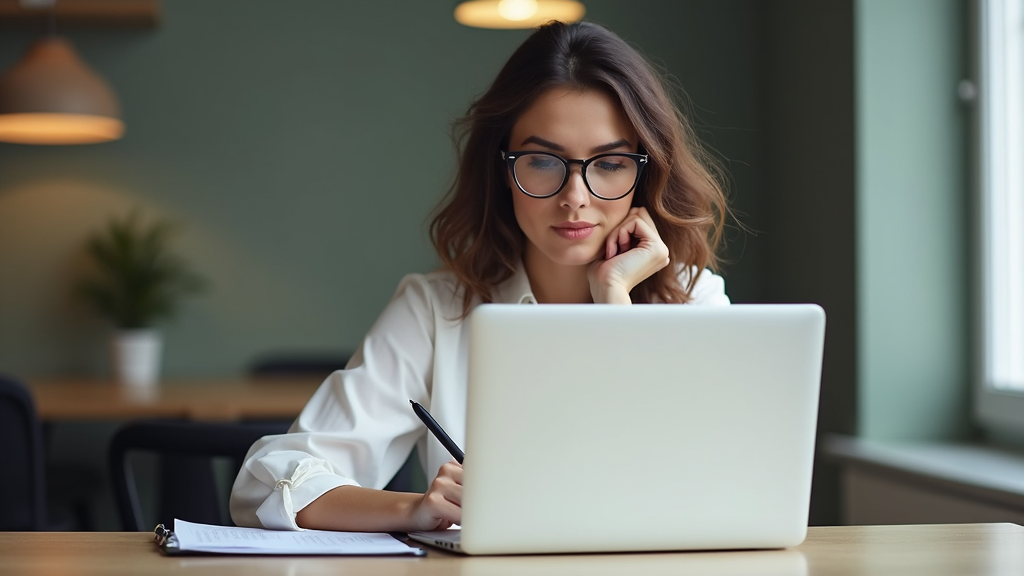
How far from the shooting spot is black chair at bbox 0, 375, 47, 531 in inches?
90.6

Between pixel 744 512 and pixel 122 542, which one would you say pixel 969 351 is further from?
pixel 122 542

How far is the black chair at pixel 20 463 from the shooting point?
230cm

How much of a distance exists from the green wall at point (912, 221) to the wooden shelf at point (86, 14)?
7.87 feet

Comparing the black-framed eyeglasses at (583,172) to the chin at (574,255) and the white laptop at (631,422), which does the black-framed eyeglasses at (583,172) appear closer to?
the chin at (574,255)

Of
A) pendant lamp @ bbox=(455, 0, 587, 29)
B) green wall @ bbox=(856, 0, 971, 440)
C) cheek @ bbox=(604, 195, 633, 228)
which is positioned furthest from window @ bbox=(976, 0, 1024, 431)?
cheek @ bbox=(604, 195, 633, 228)

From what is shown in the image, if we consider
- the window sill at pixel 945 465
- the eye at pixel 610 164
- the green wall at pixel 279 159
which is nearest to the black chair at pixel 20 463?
the eye at pixel 610 164

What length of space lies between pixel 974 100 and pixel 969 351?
0.68 m

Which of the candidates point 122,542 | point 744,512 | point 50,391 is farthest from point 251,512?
point 50,391

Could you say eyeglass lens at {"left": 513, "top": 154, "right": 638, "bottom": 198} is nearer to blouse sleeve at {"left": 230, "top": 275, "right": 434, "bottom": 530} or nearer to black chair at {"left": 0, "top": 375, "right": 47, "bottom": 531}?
blouse sleeve at {"left": 230, "top": 275, "right": 434, "bottom": 530}

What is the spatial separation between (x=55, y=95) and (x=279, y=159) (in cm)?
90

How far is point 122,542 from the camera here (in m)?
1.04

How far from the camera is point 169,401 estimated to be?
3004 mm

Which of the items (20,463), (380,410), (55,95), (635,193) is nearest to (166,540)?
(380,410)

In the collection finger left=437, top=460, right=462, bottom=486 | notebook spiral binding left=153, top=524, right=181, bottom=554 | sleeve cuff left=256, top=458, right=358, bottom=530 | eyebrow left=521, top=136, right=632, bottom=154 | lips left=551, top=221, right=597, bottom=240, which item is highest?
eyebrow left=521, top=136, right=632, bottom=154
